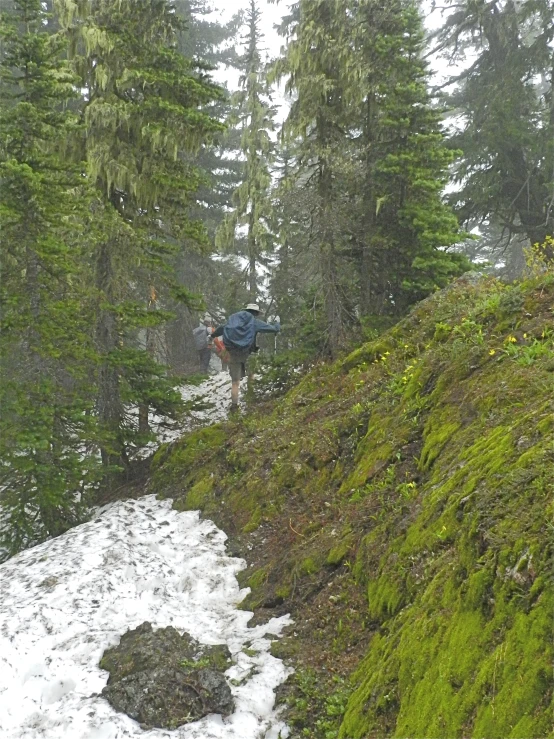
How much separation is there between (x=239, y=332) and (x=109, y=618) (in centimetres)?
823

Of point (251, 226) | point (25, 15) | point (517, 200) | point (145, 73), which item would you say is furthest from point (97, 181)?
point (517, 200)

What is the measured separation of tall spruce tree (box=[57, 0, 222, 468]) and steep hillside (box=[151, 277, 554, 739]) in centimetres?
280

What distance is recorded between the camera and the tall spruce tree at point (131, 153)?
37.2ft

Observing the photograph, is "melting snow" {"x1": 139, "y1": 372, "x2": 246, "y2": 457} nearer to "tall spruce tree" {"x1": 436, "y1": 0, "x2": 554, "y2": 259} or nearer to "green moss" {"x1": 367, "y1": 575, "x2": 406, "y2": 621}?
"green moss" {"x1": 367, "y1": 575, "x2": 406, "y2": 621}

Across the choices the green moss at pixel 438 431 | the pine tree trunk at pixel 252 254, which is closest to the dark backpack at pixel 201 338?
the pine tree trunk at pixel 252 254

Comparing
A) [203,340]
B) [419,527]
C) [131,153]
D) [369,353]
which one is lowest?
[419,527]

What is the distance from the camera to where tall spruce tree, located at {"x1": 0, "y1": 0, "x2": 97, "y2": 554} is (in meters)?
9.14

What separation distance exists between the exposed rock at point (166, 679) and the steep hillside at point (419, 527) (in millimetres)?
675

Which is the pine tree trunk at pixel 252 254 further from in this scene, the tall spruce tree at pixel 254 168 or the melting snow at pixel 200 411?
the melting snow at pixel 200 411

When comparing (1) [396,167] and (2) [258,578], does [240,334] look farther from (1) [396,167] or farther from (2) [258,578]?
(2) [258,578]

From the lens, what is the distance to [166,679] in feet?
16.6

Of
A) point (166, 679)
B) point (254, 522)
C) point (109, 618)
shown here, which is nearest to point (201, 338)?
point (254, 522)

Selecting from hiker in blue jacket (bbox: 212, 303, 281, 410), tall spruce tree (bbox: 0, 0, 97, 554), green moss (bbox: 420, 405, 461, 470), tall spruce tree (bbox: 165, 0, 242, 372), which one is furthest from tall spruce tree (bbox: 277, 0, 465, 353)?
tall spruce tree (bbox: 165, 0, 242, 372)

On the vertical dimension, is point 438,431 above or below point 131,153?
below
